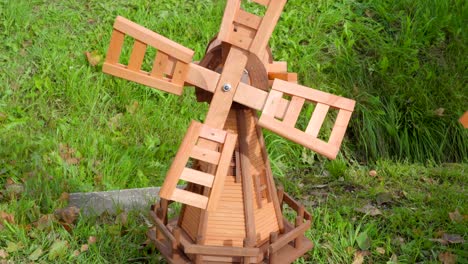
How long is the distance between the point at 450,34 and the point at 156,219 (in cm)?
445

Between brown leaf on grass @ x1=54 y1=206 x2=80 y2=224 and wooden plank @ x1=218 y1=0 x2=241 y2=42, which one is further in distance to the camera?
brown leaf on grass @ x1=54 y1=206 x2=80 y2=224

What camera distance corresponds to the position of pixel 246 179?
3369 millimetres

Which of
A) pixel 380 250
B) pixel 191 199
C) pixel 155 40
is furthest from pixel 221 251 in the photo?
pixel 380 250

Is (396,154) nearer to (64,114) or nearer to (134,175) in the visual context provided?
(134,175)

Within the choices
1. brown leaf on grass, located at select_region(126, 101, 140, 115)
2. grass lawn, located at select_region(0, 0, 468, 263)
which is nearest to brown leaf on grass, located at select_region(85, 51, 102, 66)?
grass lawn, located at select_region(0, 0, 468, 263)

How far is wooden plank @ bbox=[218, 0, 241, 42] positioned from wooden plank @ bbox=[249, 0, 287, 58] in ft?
0.42

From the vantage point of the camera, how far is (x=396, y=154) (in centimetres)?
628

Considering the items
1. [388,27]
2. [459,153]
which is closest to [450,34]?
[388,27]

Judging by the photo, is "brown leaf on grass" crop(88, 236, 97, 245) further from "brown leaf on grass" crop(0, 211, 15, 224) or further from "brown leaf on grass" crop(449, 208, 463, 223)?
"brown leaf on grass" crop(449, 208, 463, 223)

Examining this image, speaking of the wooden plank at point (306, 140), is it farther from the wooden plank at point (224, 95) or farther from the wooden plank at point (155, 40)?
the wooden plank at point (155, 40)

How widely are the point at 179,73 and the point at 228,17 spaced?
35 cm

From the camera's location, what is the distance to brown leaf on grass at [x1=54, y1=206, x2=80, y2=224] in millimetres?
4656

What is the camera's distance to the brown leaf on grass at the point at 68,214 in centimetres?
466

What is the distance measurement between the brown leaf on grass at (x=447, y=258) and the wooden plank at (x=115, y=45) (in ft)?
8.54
